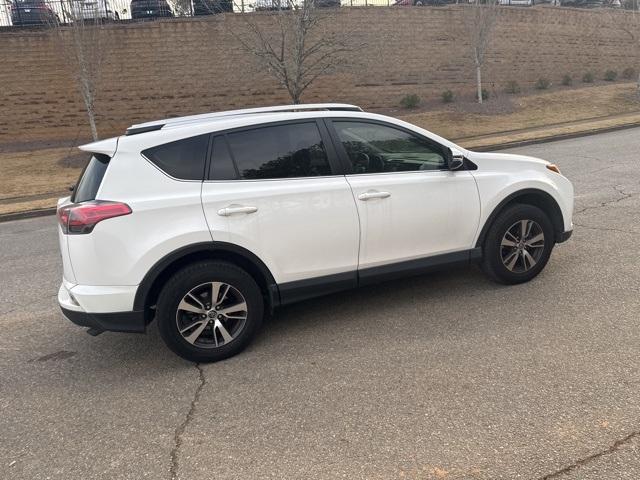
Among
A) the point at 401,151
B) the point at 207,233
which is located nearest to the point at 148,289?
the point at 207,233

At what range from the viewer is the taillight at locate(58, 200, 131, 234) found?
A: 11.6ft

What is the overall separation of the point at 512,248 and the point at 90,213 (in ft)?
11.5

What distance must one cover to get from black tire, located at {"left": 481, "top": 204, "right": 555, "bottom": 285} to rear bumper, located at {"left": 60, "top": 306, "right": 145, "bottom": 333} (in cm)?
294

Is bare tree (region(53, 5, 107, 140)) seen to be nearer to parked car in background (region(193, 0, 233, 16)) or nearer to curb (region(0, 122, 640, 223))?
parked car in background (region(193, 0, 233, 16))

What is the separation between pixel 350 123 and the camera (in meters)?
4.30

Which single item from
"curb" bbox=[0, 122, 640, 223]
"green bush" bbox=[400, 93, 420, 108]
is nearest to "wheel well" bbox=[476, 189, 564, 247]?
"curb" bbox=[0, 122, 640, 223]

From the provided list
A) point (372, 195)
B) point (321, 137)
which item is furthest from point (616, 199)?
point (321, 137)

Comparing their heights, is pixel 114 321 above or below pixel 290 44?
below

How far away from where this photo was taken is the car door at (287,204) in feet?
12.5

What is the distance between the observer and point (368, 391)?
11.0 feet

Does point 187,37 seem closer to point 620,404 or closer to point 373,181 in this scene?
point 373,181

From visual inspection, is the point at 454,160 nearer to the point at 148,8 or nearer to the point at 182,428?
the point at 182,428

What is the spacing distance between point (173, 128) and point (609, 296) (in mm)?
3797

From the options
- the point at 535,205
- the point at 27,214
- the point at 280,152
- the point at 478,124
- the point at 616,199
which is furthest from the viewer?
the point at 478,124
